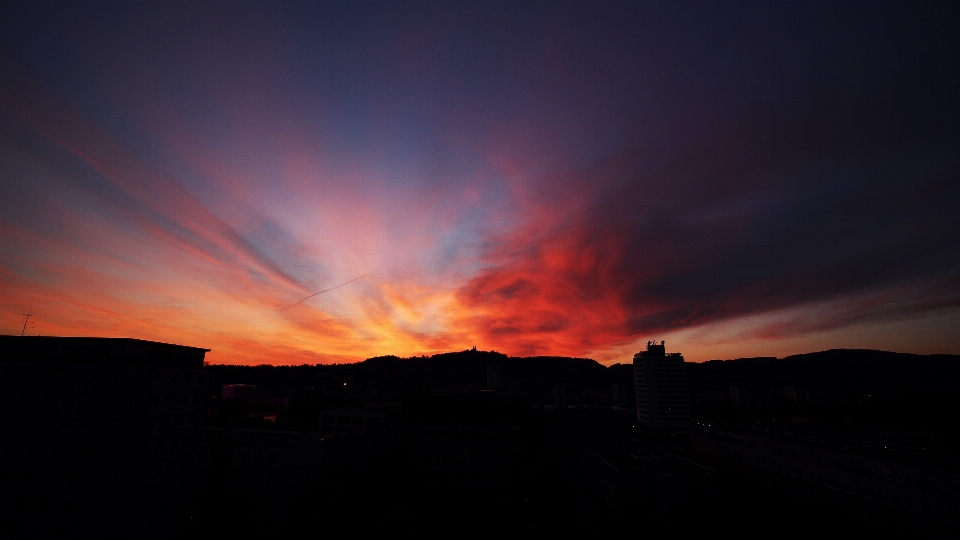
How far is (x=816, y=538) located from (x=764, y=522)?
17.3 ft

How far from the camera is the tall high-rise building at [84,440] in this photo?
4181cm

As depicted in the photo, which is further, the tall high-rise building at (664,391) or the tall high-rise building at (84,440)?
the tall high-rise building at (664,391)

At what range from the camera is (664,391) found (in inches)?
6181

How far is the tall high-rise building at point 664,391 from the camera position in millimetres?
154750

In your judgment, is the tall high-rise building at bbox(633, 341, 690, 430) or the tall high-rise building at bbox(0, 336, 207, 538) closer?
the tall high-rise building at bbox(0, 336, 207, 538)

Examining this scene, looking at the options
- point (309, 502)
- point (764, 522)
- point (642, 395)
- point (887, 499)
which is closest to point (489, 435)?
point (309, 502)

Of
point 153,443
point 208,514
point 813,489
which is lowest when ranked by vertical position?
point 208,514

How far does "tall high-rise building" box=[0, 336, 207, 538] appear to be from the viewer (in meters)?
41.8

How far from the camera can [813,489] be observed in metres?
56.1

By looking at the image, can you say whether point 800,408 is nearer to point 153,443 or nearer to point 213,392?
point 153,443

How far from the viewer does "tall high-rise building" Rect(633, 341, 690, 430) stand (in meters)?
155

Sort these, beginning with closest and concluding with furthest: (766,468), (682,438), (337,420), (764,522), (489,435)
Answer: (764,522), (766,468), (489,435), (337,420), (682,438)

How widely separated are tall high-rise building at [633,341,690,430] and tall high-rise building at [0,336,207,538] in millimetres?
146083

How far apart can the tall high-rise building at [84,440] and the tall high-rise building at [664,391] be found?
479ft
